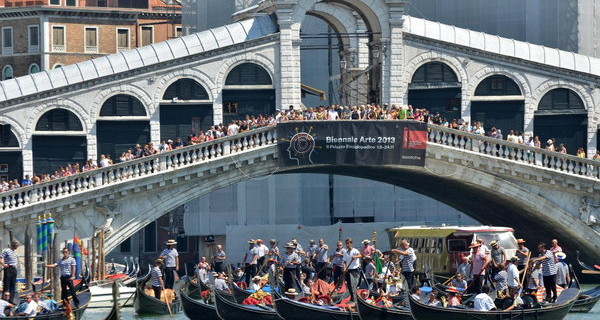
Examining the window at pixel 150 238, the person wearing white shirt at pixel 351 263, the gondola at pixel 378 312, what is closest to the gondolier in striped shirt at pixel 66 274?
the gondola at pixel 378 312

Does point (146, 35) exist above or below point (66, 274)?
above

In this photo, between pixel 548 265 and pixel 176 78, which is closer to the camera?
pixel 548 265

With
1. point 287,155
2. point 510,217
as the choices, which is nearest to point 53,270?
point 287,155

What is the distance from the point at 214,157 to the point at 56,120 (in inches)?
205

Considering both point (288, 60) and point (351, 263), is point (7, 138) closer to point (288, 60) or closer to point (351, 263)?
point (288, 60)

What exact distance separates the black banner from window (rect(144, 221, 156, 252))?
2643 cm

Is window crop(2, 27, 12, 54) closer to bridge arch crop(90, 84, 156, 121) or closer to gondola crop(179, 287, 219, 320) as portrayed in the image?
bridge arch crop(90, 84, 156, 121)

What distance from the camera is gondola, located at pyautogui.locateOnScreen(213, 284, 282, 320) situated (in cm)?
3909

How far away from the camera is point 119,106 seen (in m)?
50.2

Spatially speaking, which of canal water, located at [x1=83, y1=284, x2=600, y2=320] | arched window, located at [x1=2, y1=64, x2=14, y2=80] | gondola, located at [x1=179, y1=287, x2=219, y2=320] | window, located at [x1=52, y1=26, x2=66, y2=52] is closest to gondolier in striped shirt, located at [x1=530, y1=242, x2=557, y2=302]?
canal water, located at [x1=83, y1=284, x2=600, y2=320]

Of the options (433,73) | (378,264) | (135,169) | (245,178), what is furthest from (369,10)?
(135,169)

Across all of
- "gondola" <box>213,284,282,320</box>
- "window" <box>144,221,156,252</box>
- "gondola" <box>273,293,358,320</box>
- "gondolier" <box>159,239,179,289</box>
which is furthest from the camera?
"window" <box>144,221,156,252</box>

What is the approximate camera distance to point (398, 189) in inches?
2463

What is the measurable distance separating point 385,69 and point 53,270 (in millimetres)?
14001
